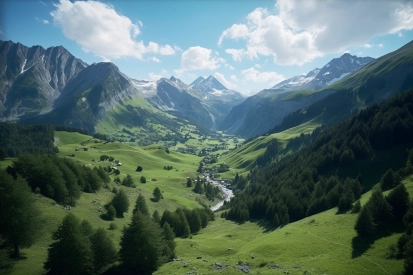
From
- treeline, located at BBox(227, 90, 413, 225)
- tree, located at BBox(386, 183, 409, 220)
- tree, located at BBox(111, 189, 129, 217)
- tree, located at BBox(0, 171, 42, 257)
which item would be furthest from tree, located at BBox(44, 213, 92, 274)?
tree, located at BBox(386, 183, 409, 220)

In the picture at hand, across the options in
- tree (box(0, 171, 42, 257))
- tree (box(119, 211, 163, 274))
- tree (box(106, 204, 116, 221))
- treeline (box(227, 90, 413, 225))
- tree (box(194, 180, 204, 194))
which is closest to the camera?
tree (box(0, 171, 42, 257))

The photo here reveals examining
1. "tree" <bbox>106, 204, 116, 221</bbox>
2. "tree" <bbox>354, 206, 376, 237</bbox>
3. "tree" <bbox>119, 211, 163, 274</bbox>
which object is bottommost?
"tree" <bbox>354, 206, 376, 237</bbox>

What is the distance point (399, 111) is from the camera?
403 ft

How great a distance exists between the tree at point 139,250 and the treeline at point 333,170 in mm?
55790

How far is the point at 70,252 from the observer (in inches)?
1939

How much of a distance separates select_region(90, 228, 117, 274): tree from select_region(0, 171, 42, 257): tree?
12.5 m

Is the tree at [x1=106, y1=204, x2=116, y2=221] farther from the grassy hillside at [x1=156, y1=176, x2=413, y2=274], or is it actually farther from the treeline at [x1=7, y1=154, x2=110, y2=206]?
the grassy hillside at [x1=156, y1=176, x2=413, y2=274]

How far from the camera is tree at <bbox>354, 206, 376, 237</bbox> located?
58469 mm

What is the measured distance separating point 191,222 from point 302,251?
49.0 metres

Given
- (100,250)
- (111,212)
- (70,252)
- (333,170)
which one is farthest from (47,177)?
(333,170)

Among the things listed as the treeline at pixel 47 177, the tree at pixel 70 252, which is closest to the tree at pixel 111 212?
the treeline at pixel 47 177

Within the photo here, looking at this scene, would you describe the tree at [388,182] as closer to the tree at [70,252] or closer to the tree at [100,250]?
the tree at [100,250]

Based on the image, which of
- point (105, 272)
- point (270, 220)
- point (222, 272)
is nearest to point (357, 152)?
point (270, 220)

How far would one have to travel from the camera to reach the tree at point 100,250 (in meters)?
53.1
